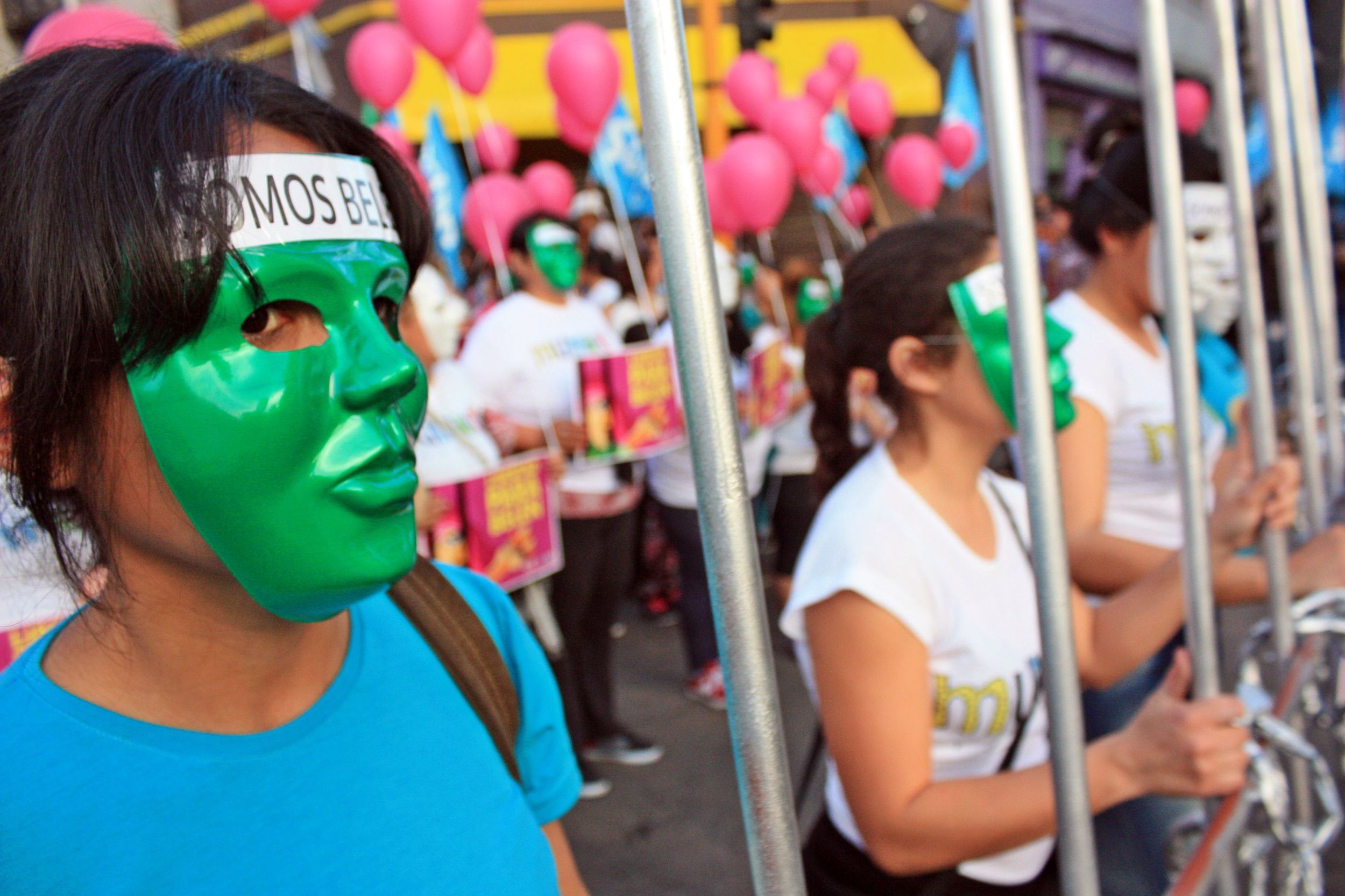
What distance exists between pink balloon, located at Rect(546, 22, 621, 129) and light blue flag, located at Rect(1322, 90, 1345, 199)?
11.8 feet

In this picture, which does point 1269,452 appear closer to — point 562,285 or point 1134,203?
point 1134,203

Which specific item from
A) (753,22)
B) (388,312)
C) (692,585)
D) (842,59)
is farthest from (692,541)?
(842,59)

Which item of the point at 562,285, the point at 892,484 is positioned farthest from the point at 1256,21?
the point at 562,285

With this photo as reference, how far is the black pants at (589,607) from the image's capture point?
3.43 meters

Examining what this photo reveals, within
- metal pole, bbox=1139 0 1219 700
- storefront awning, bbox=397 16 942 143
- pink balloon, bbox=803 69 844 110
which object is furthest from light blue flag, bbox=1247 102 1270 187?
storefront awning, bbox=397 16 942 143

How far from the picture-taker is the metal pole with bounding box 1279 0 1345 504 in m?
1.93

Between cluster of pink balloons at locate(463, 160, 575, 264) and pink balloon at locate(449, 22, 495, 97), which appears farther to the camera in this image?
pink balloon at locate(449, 22, 495, 97)

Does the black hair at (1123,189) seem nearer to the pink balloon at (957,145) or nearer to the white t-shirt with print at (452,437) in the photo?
the white t-shirt with print at (452,437)

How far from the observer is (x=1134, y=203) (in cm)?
237

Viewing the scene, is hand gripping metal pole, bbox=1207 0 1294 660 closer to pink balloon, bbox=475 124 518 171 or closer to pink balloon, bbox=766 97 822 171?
pink balloon, bbox=766 97 822 171

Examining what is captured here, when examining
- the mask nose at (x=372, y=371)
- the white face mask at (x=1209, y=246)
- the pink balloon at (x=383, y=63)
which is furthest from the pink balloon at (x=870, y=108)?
the mask nose at (x=372, y=371)

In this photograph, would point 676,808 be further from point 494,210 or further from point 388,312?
point 494,210

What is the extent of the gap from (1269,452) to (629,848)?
224cm

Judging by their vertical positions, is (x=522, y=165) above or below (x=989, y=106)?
above
